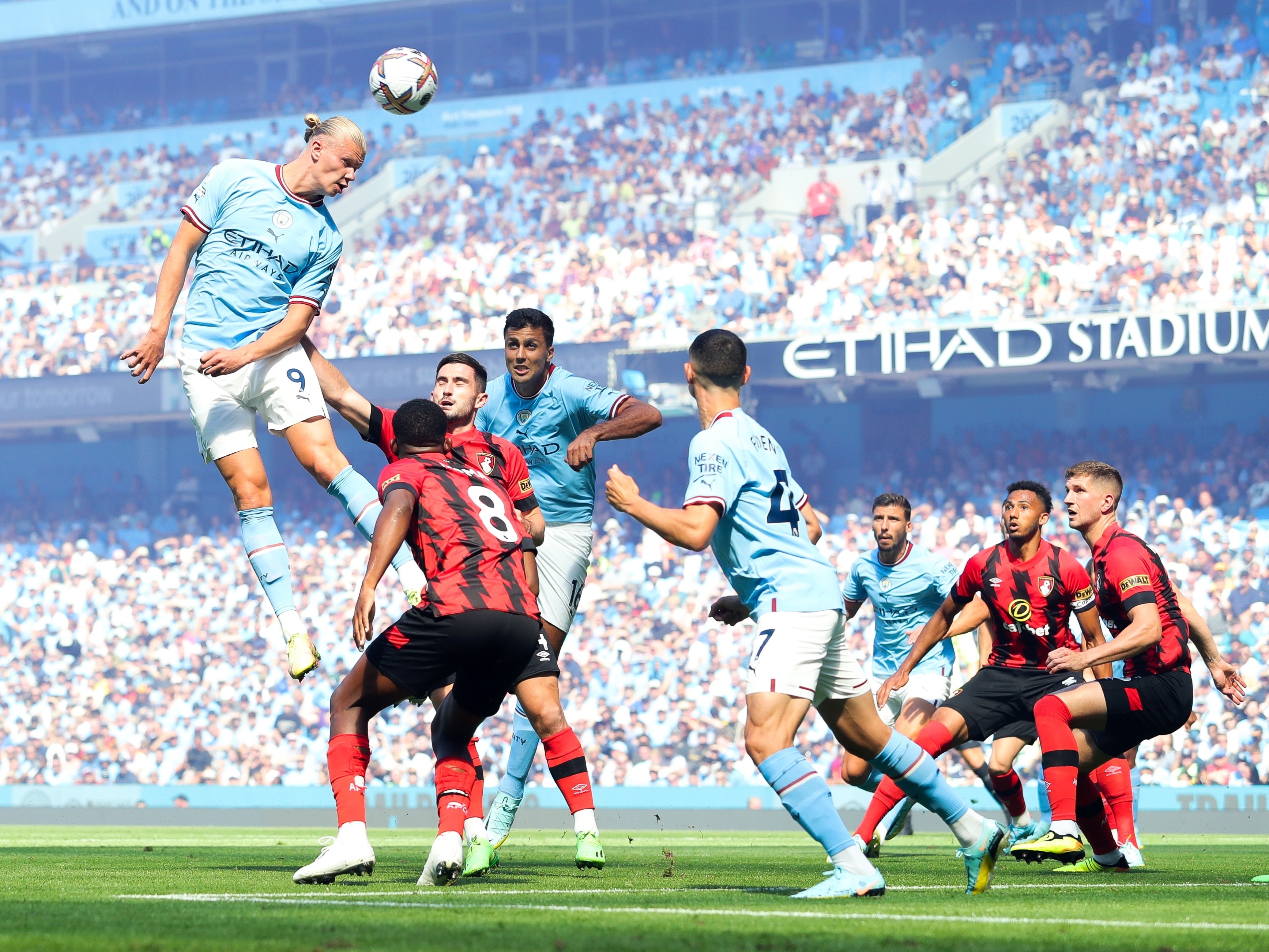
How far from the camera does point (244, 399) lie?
7.94 metres

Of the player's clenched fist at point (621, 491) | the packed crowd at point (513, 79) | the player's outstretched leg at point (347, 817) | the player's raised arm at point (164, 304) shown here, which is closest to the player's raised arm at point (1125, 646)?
the player's clenched fist at point (621, 491)

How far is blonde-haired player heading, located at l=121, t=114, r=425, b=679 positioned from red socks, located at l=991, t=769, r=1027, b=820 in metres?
3.49

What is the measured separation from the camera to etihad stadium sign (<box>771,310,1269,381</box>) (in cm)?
2448

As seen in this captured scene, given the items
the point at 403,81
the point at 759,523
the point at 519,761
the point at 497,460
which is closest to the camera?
the point at 759,523

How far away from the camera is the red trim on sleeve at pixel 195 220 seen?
8070 mm

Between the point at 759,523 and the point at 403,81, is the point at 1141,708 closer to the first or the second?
the point at 759,523

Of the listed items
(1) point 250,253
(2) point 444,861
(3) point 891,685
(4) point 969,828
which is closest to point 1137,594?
(3) point 891,685

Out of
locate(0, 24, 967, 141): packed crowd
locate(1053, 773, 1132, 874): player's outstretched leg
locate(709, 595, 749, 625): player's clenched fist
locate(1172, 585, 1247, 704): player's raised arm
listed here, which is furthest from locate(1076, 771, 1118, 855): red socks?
locate(0, 24, 967, 141): packed crowd

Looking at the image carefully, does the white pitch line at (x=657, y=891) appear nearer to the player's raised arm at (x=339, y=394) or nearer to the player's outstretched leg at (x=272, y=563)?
the player's outstretched leg at (x=272, y=563)

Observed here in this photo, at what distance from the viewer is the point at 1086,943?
4.27m

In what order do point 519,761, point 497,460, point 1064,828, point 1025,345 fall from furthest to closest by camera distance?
point 1025,345 < point 519,761 < point 1064,828 < point 497,460

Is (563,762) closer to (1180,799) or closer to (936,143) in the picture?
(1180,799)

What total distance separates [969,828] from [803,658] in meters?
0.94

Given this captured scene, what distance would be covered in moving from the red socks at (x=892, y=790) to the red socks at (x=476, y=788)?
200 cm
